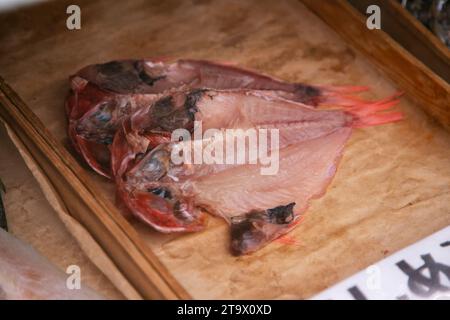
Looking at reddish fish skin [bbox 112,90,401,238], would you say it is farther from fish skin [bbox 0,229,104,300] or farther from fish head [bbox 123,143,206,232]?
fish skin [bbox 0,229,104,300]

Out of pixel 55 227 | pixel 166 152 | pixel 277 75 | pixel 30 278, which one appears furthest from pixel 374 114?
pixel 30 278

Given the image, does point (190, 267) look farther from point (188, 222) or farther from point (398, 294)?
point (398, 294)

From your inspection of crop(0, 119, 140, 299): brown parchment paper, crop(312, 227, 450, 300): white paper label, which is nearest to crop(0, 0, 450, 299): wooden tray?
crop(0, 119, 140, 299): brown parchment paper

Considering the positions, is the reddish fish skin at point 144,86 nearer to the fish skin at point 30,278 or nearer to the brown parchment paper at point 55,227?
the brown parchment paper at point 55,227

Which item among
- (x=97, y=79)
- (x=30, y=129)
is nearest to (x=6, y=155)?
(x=30, y=129)

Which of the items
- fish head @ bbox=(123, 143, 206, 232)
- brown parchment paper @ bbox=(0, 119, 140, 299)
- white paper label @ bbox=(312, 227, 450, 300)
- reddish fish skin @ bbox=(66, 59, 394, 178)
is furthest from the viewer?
reddish fish skin @ bbox=(66, 59, 394, 178)
